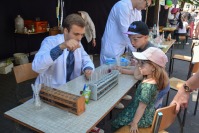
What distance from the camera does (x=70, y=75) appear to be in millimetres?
2189

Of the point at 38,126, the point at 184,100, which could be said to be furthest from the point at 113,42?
the point at 38,126

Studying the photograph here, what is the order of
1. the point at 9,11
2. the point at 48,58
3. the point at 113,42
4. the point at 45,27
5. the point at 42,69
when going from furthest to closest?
the point at 45,27 → the point at 9,11 → the point at 113,42 → the point at 42,69 → the point at 48,58

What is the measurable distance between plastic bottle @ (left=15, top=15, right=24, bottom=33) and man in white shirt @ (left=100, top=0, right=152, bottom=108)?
9.08ft

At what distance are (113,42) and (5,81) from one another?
98.1 inches

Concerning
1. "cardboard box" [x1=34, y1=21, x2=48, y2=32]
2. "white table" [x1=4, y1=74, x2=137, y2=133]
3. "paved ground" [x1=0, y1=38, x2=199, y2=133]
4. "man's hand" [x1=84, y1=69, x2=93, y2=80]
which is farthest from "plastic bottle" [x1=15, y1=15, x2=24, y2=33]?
"white table" [x1=4, y1=74, x2=137, y2=133]

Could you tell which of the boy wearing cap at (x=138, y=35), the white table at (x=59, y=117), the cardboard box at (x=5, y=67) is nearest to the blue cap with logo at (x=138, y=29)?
the boy wearing cap at (x=138, y=35)

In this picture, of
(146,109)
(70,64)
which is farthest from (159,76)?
(70,64)

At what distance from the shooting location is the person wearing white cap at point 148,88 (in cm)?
162

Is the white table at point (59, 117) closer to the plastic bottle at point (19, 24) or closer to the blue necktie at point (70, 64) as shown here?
the blue necktie at point (70, 64)

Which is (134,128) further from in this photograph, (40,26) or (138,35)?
(40,26)

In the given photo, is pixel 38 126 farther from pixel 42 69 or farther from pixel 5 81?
pixel 5 81

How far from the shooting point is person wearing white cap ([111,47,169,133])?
1.62m

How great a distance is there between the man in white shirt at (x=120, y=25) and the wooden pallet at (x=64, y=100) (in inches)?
56.8

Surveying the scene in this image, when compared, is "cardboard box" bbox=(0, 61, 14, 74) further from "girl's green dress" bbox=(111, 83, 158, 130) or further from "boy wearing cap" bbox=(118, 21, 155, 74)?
"girl's green dress" bbox=(111, 83, 158, 130)
